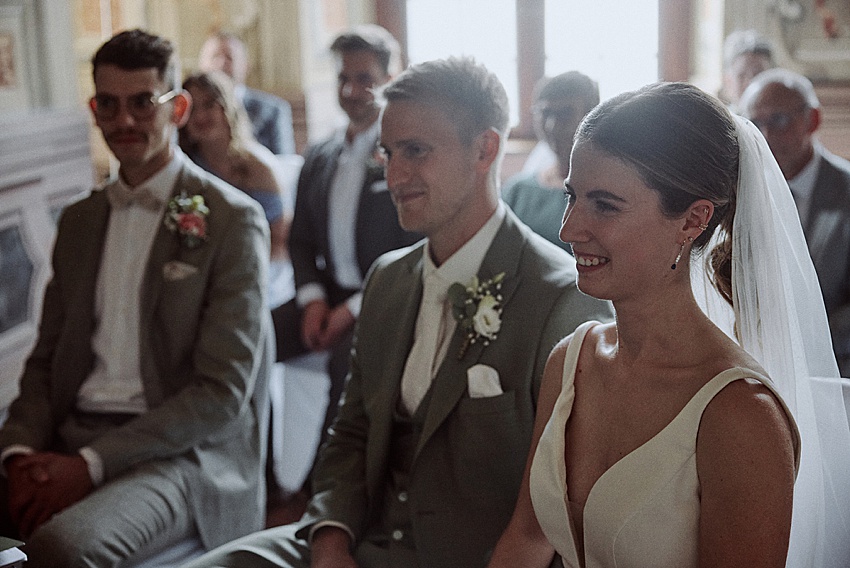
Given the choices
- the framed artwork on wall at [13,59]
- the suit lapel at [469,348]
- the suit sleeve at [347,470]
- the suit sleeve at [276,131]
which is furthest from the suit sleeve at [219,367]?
the suit sleeve at [276,131]

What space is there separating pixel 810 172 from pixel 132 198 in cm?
232

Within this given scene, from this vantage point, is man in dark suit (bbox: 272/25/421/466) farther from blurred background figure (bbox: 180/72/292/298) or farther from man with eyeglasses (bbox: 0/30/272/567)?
man with eyeglasses (bbox: 0/30/272/567)

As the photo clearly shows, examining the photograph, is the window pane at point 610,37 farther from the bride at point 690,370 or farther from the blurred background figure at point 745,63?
the bride at point 690,370

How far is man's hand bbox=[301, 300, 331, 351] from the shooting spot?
3807 millimetres

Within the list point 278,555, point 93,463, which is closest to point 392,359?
point 278,555

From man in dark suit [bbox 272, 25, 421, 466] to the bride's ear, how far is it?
2.27 m

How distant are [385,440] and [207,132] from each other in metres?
2.77

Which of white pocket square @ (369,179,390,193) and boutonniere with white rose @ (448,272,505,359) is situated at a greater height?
boutonniere with white rose @ (448,272,505,359)

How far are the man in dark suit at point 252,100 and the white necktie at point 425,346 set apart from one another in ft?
12.7

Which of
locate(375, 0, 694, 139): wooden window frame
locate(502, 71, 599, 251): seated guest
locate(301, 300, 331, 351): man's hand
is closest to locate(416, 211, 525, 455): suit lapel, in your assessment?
locate(502, 71, 599, 251): seated guest

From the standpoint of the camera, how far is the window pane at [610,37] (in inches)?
268

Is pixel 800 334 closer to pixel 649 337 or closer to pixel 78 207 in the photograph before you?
pixel 649 337

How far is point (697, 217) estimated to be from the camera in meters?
1.54

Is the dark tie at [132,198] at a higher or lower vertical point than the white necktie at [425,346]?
higher
